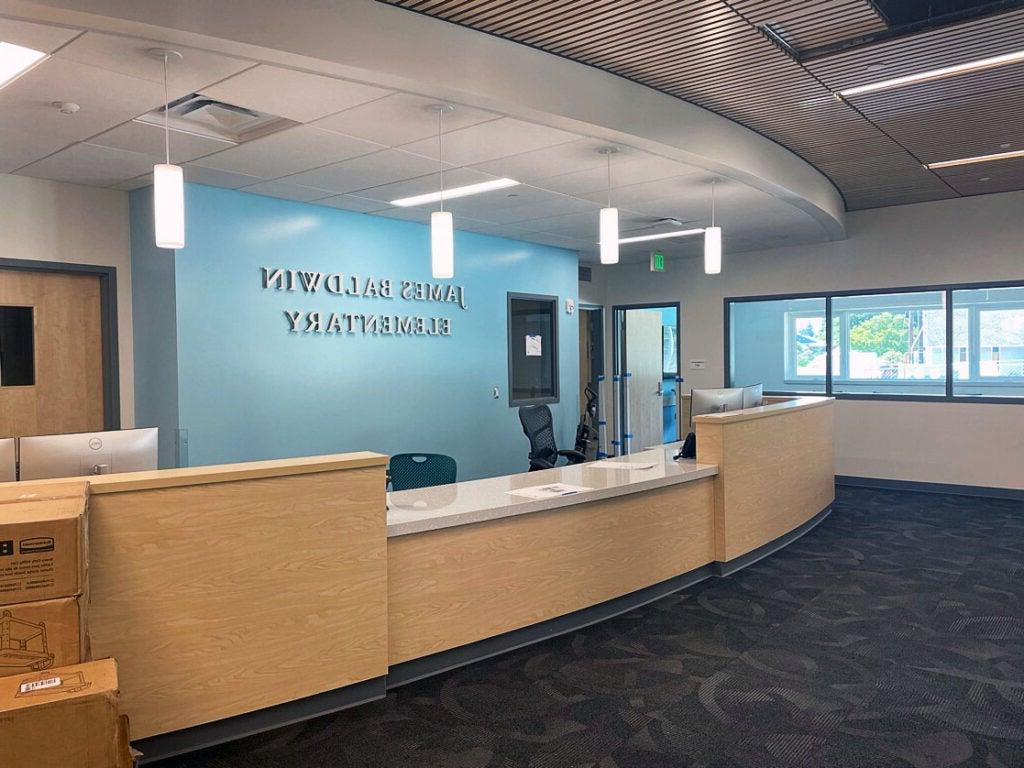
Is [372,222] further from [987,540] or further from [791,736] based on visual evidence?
[987,540]

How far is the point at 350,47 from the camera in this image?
9.89 ft

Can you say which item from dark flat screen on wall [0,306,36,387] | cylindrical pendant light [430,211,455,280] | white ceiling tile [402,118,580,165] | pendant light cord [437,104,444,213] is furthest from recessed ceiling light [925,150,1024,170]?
dark flat screen on wall [0,306,36,387]

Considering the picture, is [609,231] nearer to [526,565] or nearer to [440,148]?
[440,148]

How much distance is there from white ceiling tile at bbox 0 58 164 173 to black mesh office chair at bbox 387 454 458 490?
87.6 inches

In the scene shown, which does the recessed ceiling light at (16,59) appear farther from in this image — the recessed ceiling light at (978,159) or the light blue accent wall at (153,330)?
the recessed ceiling light at (978,159)

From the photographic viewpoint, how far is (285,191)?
5258 millimetres

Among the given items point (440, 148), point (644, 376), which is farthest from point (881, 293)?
point (440, 148)

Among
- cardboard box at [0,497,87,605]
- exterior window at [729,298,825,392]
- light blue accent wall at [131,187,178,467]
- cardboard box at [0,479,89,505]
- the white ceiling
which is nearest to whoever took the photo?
cardboard box at [0,497,87,605]

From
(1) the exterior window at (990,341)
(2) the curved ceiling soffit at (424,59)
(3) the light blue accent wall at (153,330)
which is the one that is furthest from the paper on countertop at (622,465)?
(1) the exterior window at (990,341)

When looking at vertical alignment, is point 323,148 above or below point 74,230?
above

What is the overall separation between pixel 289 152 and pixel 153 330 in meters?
1.68

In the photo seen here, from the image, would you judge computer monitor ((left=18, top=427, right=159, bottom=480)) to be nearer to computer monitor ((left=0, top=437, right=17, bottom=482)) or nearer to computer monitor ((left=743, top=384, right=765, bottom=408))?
computer monitor ((left=0, top=437, right=17, bottom=482))

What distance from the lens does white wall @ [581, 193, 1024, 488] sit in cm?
717

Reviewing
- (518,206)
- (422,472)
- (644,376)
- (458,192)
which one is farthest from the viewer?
(644,376)
